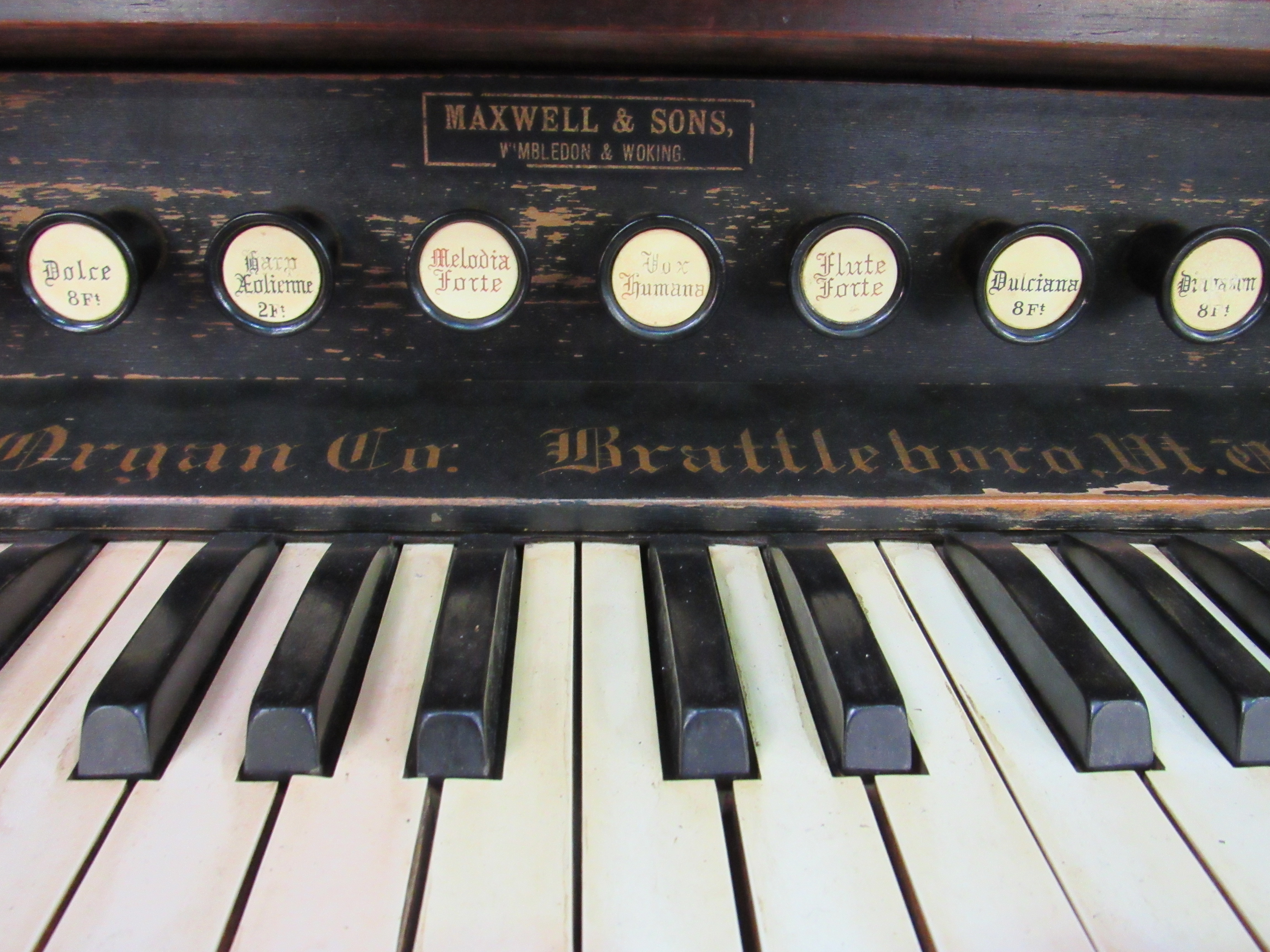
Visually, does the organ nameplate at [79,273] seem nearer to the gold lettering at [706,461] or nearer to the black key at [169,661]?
the black key at [169,661]

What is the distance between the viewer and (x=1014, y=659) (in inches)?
31.1

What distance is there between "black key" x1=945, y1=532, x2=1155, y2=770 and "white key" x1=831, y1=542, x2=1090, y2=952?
0.08m

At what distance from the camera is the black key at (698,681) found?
67cm

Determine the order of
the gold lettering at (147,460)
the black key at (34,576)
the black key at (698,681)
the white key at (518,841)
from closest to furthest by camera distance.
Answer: the white key at (518,841) → the black key at (698,681) → the black key at (34,576) → the gold lettering at (147,460)

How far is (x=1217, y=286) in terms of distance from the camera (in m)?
0.94

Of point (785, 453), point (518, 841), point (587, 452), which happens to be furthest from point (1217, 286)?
Answer: point (518, 841)

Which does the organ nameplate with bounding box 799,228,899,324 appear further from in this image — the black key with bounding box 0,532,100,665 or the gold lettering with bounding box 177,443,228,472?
the black key with bounding box 0,532,100,665

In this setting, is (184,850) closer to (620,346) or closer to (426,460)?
(426,460)

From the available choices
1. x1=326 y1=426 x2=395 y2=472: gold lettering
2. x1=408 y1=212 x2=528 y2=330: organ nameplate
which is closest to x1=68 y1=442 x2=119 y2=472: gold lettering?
x1=326 y1=426 x2=395 y2=472: gold lettering

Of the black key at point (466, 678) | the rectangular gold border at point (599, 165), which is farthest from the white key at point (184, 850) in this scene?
the rectangular gold border at point (599, 165)

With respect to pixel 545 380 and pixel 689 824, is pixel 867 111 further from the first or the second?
pixel 689 824

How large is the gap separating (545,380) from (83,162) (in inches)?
22.1

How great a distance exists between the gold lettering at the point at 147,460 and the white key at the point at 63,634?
0.08 meters

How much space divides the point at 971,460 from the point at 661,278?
40 cm
